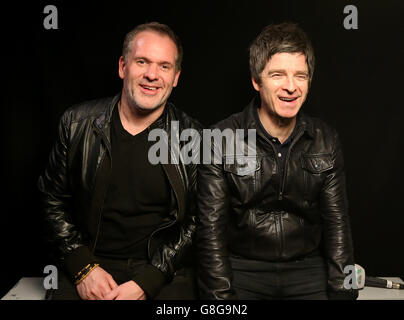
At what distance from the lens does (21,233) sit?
10.1 feet

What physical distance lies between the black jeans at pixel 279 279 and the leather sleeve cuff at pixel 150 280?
368mm

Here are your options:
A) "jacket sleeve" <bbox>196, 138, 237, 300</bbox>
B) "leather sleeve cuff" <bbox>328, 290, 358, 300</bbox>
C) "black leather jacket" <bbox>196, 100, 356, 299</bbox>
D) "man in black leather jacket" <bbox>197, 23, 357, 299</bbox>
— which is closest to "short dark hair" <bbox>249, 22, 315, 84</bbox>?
"man in black leather jacket" <bbox>197, 23, 357, 299</bbox>

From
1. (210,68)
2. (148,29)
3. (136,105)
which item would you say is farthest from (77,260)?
(210,68)

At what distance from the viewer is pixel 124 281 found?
2.50 metres

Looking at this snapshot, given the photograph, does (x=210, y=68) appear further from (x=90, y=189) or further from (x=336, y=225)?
(x=336, y=225)

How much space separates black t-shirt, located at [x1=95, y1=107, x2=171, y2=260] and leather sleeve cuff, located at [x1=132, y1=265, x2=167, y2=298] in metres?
0.16

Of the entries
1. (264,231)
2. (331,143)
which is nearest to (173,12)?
(331,143)

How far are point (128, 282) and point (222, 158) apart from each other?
76cm

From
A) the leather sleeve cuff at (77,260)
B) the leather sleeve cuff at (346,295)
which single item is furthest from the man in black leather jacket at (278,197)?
the leather sleeve cuff at (77,260)

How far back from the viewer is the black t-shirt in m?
2.52

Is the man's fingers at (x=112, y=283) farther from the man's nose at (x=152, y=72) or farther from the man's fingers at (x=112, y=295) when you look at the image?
the man's nose at (x=152, y=72)

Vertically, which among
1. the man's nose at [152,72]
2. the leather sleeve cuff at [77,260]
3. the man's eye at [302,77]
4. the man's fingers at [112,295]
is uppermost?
the man's nose at [152,72]

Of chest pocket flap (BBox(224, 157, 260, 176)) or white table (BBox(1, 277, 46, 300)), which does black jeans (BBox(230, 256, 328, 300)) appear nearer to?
chest pocket flap (BBox(224, 157, 260, 176))

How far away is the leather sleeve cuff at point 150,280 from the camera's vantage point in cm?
238
